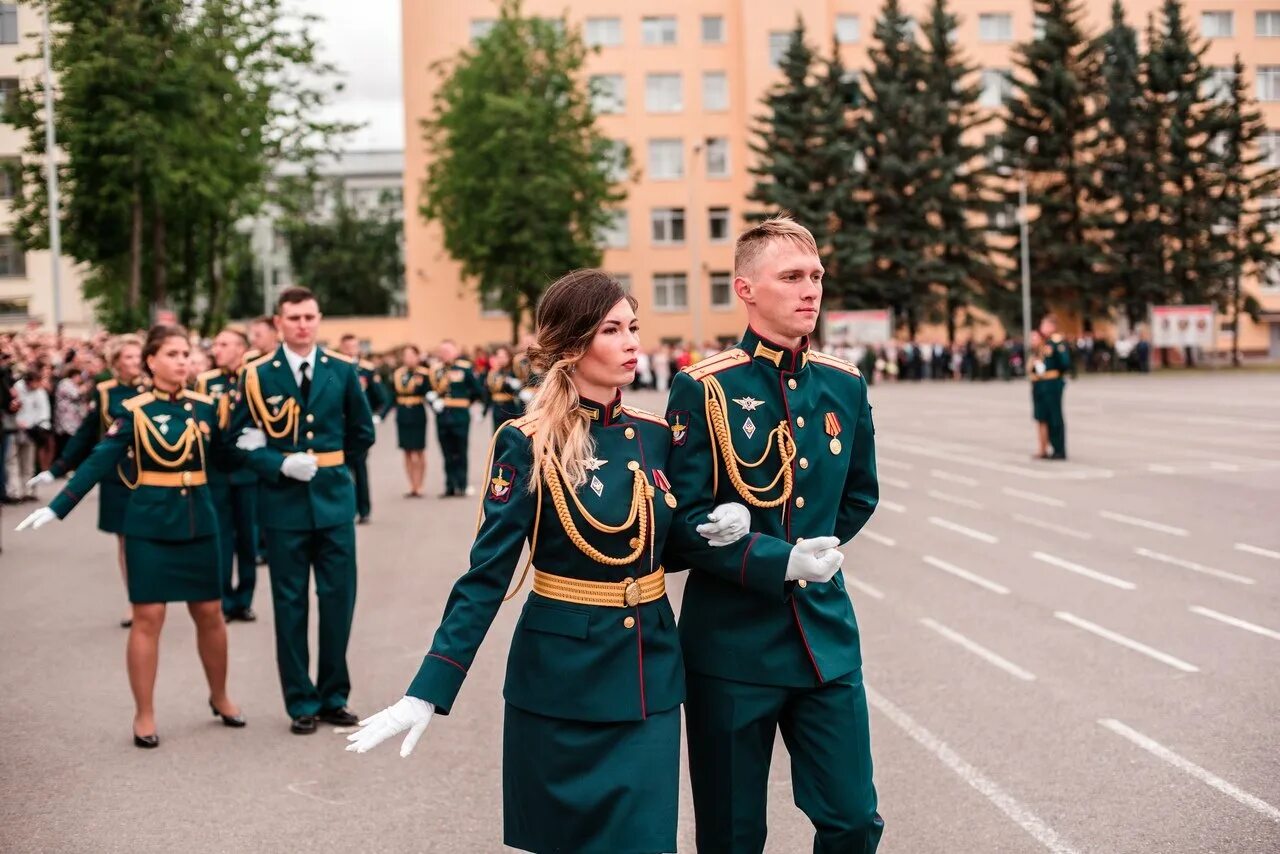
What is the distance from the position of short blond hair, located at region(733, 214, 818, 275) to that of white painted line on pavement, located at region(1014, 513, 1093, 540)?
9681 mm

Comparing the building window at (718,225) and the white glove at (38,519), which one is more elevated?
the building window at (718,225)

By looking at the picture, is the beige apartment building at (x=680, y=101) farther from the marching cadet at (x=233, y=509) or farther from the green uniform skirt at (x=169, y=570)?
the green uniform skirt at (x=169, y=570)

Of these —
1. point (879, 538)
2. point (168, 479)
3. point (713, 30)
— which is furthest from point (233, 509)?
point (713, 30)

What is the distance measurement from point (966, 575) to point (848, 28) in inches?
2572

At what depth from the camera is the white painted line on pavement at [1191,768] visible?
5547 millimetres

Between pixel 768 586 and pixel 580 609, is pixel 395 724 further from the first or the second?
pixel 768 586

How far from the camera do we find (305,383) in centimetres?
739

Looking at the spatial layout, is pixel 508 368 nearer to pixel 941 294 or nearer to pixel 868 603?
pixel 868 603

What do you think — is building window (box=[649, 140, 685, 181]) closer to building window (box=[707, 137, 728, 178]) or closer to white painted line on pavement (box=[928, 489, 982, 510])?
building window (box=[707, 137, 728, 178])

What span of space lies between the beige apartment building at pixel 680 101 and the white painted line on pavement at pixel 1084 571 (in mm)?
58955

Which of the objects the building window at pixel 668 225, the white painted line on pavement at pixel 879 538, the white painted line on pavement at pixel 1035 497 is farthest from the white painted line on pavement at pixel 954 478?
the building window at pixel 668 225

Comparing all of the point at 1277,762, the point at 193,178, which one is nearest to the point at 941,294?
the point at 193,178

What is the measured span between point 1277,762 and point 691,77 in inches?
2754

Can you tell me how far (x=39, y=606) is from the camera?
11.1 m
